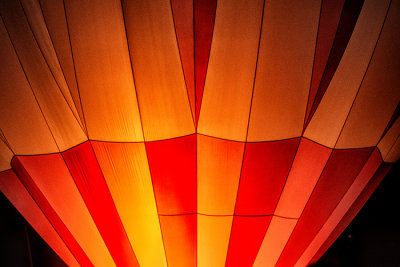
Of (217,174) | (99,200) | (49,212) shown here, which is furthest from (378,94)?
(49,212)

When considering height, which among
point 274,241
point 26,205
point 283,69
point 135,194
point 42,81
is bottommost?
point 274,241

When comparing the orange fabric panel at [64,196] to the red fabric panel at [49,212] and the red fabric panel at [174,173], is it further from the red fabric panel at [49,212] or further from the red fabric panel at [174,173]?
the red fabric panel at [174,173]

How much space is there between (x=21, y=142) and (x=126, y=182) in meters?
0.49

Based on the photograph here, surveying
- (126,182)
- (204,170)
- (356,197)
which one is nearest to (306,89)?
(204,170)

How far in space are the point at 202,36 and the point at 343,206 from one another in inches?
43.8

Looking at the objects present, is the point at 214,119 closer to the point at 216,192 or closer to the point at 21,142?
the point at 216,192

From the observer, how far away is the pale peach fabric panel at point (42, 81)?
118 centimetres

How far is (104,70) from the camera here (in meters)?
1.23

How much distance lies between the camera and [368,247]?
268cm

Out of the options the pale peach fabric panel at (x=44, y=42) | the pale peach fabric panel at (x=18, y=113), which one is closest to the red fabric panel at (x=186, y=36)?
the pale peach fabric panel at (x=44, y=42)

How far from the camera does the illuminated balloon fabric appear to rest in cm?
121

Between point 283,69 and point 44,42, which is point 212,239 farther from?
point 44,42

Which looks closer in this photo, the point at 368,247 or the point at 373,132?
the point at 373,132

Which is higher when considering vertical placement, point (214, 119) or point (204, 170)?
point (214, 119)
